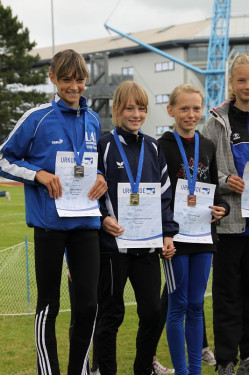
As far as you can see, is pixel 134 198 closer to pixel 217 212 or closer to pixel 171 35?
pixel 217 212

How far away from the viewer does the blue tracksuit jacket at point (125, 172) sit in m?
3.59

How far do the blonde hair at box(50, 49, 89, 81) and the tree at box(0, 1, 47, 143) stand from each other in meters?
39.8

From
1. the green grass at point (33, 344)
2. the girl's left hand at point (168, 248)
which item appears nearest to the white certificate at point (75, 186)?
the girl's left hand at point (168, 248)

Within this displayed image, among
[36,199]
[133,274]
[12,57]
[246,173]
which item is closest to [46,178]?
[36,199]

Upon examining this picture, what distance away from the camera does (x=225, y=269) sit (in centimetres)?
405

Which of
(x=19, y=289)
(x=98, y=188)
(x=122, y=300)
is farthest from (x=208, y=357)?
(x=19, y=289)

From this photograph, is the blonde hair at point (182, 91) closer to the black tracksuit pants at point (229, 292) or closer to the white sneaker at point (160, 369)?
the black tracksuit pants at point (229, 292)

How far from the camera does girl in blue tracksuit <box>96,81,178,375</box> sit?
355 centimetres

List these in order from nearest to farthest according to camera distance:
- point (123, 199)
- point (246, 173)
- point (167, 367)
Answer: point (123, 199), point (246, 173), point (167, 367)

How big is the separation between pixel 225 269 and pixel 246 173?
638 millimetres

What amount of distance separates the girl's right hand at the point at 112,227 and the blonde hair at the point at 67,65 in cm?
82

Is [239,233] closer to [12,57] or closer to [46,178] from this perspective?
[46,178]

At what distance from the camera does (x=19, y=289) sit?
6.76 m

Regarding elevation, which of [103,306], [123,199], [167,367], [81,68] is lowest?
[167,367]
